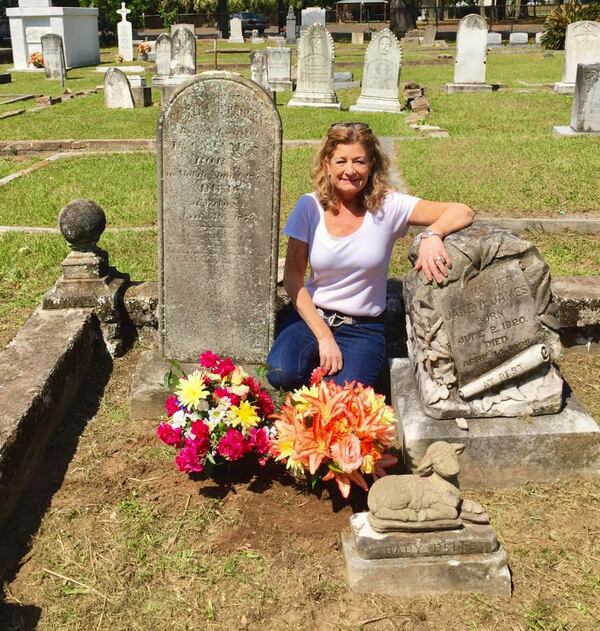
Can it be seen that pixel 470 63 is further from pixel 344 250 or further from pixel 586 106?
pixel 344 250

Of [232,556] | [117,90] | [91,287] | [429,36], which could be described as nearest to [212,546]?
[232,556]

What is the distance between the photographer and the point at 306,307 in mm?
3418

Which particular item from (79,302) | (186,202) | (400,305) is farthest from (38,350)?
(400,305)

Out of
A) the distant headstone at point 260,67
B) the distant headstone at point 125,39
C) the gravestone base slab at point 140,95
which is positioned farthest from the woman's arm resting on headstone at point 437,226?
the distant headstone at point 125,39

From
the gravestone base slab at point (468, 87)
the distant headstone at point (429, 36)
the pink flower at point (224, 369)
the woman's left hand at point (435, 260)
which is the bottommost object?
the pink flower at point (224, 369)

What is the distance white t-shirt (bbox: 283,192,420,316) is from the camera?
11.2 feet

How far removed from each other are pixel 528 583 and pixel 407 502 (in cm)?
61

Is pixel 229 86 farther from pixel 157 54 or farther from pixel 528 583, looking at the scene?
pixel 157 54

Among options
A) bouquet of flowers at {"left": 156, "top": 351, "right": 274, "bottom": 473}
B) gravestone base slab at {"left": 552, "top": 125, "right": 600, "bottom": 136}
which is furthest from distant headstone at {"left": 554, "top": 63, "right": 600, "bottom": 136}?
bouquet of flowers at {"left": 156, "top": 351, "right": 274, "bottom": 473}

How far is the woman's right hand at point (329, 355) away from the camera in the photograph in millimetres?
3336

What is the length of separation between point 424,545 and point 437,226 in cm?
149

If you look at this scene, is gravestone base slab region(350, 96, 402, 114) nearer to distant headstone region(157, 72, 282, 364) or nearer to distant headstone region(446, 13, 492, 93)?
distant headstone region(446, 13, 492, 93)

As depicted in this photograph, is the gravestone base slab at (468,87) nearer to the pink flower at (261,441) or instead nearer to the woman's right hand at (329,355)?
the woman's right hand at (329,355)

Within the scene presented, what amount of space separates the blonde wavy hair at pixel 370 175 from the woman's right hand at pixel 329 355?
671 mm
